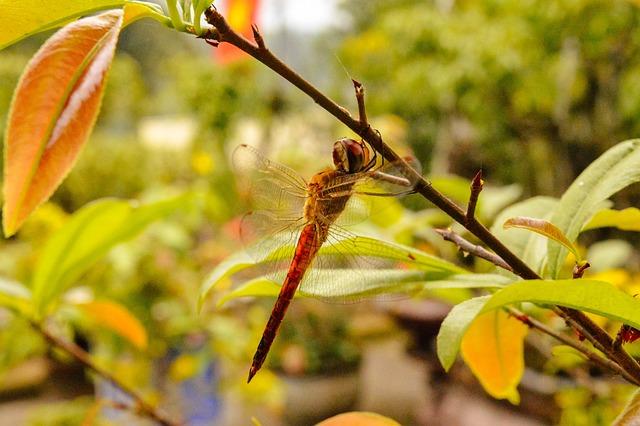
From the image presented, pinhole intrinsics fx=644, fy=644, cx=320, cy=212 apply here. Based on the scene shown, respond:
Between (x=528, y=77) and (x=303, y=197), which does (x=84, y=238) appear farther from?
(x=528, y=77)

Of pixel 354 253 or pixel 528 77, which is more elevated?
pixel 354 253

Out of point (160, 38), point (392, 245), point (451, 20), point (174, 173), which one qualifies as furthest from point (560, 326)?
point (160, 38)

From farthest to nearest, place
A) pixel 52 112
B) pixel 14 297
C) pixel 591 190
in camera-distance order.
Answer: pixel 14 297
pixel 591 190
pixel 52 112

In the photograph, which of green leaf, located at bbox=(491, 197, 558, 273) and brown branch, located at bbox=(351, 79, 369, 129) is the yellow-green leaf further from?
green leaf, located at bbox=(491, 197, 558, 273)

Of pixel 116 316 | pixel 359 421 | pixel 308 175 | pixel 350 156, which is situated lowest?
pixel 308 175

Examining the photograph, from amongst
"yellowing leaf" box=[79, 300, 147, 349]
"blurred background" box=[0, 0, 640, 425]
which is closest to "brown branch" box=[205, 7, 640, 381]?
"blurred background" box=[0, 0, 640, 425]

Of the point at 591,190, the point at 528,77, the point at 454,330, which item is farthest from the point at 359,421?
the point at 528,77

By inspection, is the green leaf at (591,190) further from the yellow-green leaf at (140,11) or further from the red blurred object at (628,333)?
the yellow-green leaf at (140,11)
